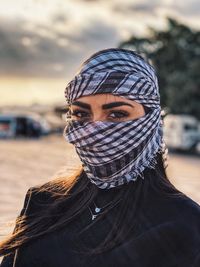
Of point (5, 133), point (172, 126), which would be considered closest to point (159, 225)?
point (172, 126)

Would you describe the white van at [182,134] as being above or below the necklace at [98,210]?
below

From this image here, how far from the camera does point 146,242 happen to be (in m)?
1.55

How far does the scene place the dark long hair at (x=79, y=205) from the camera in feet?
5.24

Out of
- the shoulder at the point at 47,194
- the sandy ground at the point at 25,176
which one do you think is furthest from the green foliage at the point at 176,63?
the shoulder at the point at 47,194

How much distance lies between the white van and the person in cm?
2112

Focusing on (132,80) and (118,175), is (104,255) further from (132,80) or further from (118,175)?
(132,80)

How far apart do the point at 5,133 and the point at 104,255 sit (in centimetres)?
2646

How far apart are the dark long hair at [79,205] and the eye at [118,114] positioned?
0.18 meters

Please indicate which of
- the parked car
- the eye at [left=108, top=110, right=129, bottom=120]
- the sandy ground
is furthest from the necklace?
the parked car

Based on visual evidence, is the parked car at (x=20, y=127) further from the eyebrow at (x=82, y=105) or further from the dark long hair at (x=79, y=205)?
the eyebrow at (x=82, y=105)

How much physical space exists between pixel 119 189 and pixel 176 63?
33127 mm

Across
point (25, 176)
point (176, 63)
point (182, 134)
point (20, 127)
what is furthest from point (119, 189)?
point (176, 63)

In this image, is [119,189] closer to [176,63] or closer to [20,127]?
[20,127]

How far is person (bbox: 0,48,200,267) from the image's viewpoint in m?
1.54
